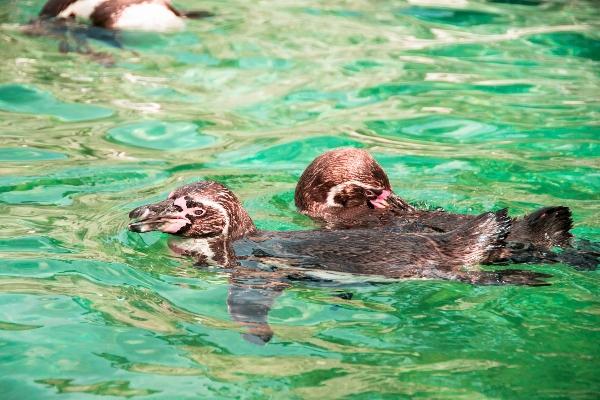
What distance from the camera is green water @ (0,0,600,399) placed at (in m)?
4.58

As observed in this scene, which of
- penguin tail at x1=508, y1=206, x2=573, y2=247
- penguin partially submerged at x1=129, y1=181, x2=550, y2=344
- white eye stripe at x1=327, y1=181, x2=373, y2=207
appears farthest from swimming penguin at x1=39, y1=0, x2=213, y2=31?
penguin tail at x1=508, y1=206, x2=573, y2=247

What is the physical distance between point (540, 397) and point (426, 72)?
7.01 meters

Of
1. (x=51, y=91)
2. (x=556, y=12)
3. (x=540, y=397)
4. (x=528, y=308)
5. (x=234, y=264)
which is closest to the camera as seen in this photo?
(x=540, y=397)

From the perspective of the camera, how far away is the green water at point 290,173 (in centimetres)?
458

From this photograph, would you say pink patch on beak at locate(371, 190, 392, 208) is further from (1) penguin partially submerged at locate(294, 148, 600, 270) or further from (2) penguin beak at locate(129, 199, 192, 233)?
(2) penguin beak at locate(129, 199, 192, 233)

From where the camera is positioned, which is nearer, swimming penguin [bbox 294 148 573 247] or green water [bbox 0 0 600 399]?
green water [bbox 0 0 600 399]

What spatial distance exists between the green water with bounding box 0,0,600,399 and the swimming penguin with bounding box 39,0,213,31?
21 cm

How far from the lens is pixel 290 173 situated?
27.2ft

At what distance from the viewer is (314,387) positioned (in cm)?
438

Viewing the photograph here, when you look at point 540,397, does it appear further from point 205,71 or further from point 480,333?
point 205,71

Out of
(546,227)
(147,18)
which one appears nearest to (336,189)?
(546,227)

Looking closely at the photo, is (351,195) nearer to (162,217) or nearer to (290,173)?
(290,173)

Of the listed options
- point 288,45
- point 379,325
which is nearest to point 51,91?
point 288,45

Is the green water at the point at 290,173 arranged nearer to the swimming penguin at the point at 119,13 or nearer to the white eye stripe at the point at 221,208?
the swimming penguin at the point at 119,13
